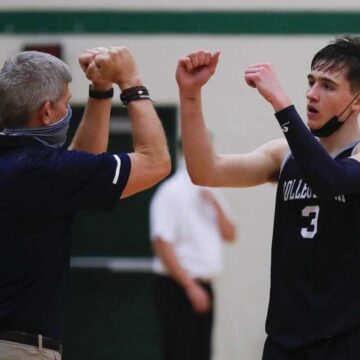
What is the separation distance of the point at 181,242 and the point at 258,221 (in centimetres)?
94

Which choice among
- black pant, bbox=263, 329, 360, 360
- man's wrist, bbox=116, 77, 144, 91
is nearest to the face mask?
man's wrist, bbox=116, 77, 144, 91

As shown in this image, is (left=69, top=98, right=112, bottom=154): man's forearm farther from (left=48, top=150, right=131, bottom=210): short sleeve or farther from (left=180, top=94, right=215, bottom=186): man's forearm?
(left=48, top=150, right=131, bottom=210): short sleeve

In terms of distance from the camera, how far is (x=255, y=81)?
13.3ft

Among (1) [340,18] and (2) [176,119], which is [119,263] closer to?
(2) [176,119]

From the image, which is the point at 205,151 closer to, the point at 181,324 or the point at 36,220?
the point at 36,220

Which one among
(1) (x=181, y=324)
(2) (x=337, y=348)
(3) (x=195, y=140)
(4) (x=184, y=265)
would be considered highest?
(3) (x=195, y=140)

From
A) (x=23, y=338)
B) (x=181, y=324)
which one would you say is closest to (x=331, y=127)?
(x=23, y=338)

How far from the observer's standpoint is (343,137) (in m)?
4.32

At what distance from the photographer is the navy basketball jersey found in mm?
4105

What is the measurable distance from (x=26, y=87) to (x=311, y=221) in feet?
3.81

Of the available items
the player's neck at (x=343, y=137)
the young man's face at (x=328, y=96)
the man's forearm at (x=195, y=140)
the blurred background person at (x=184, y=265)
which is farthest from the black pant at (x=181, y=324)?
the young man's face at (x=328, y=96)

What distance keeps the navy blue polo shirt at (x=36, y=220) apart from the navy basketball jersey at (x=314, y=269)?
787 mm

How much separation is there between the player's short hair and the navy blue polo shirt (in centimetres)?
A: 99

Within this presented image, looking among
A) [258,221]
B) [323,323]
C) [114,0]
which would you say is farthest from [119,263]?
[323,323]
